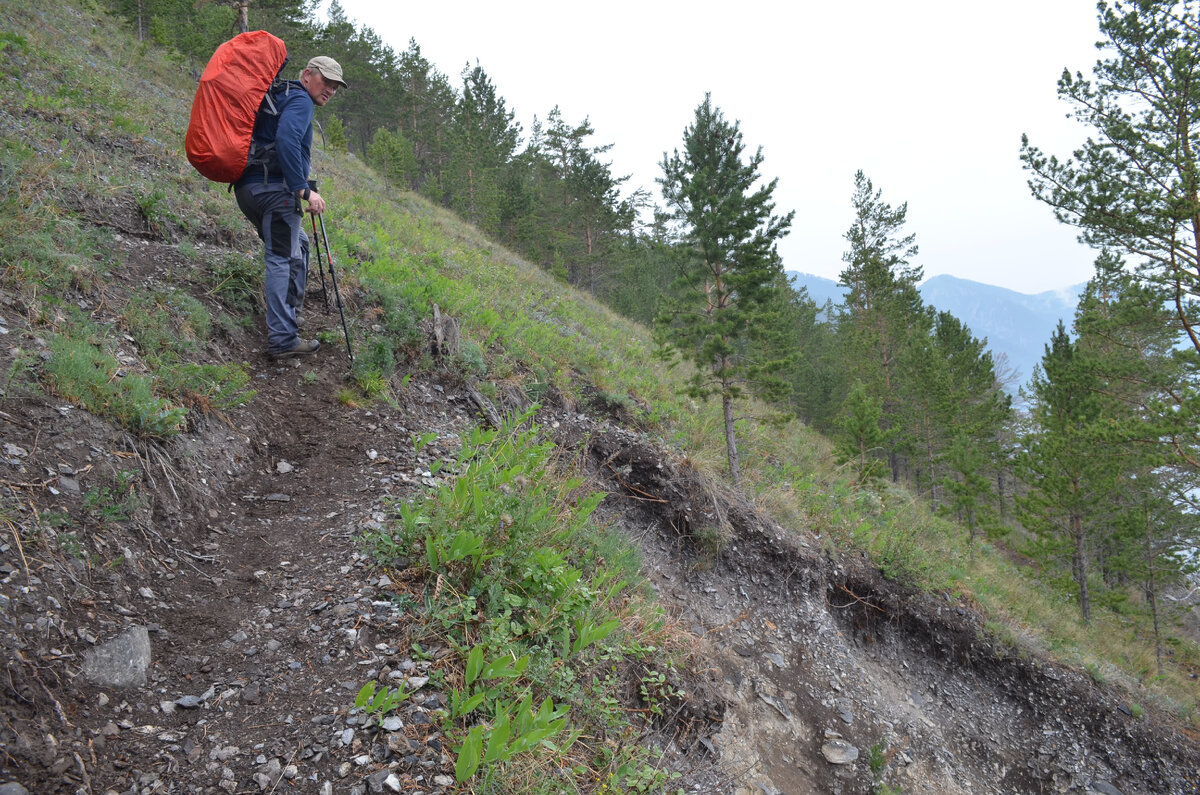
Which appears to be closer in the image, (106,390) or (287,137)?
(106,390)

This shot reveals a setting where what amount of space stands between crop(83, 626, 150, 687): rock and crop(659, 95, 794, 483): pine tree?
8907 millimetres

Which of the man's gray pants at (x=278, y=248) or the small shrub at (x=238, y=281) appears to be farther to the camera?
the small shrub at (x=238, y=281)

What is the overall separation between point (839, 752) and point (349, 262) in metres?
8.71

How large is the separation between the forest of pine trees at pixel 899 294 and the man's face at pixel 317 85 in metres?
7.25

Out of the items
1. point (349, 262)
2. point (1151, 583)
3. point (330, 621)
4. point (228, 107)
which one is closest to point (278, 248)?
point (228, 107)

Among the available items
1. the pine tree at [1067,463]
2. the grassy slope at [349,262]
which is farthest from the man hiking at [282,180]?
the pine tree at [1067,463]

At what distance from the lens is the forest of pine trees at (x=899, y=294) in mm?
11125

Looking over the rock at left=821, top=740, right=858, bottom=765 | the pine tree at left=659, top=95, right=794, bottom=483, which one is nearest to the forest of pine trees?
the pine tree at left=659, top=95, right=794, bottom=483

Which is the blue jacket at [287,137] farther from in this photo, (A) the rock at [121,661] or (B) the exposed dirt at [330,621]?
(A) the rock at [121,661]

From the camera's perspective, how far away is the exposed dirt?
7.98 feet

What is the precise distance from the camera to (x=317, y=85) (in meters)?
5.23

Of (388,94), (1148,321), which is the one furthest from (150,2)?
(1148,321)

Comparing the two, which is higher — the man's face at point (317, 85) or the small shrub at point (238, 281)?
the man's face at point (317, 85)

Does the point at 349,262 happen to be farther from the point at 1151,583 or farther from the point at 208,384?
the point at 1151,583
